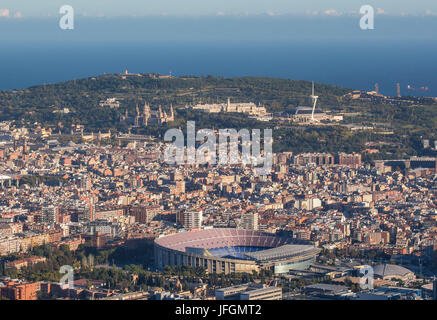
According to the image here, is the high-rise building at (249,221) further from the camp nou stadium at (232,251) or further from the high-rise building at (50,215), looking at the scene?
the high-rise building at (50,215)

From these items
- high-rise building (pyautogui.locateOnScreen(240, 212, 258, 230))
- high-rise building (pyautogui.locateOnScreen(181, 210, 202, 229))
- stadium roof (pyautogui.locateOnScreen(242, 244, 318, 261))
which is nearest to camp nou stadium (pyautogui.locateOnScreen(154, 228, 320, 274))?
stadium roof (pyautogui.locateOnScreen(242, 244, 318, 261))

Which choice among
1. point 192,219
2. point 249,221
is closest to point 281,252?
point 249,221

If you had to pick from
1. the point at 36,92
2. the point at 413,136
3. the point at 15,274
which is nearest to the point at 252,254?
the point at 15,274

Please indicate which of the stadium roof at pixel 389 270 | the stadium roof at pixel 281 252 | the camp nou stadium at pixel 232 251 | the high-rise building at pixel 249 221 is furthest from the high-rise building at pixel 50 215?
the stadium roof at pixel 389 270

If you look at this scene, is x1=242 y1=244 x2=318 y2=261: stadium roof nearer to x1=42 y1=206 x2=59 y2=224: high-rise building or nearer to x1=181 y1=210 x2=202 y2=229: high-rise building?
x1=181 y1=210 x2=202 y2=229: high-rise building

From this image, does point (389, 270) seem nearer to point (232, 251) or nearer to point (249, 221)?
point (232, 251)

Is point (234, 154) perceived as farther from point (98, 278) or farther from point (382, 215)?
point (98, 278)

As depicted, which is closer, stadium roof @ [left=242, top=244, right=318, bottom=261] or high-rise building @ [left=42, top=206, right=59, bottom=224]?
stadium roof @ [left=242, top=244, right=318, bottom=261]

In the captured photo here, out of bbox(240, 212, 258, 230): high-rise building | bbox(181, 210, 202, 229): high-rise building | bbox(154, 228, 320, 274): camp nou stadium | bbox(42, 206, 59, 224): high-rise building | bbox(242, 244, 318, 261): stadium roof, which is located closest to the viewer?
bbox(154, 228, 320, 274): camp nou stadium
